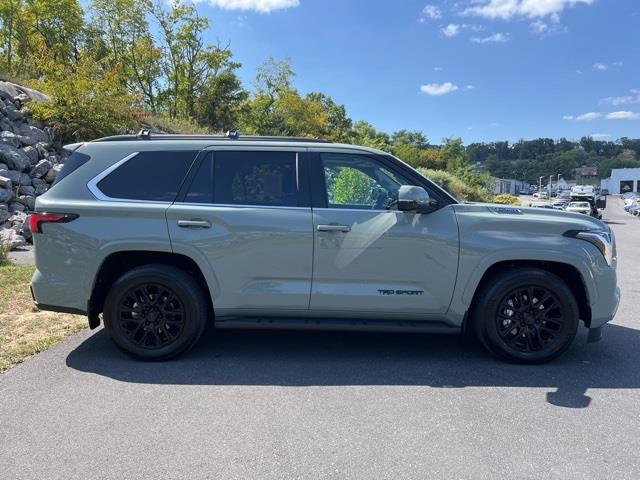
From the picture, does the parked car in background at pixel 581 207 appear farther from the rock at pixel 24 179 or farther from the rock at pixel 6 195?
the rock at pixel 6 195

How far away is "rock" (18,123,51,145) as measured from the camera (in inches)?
475

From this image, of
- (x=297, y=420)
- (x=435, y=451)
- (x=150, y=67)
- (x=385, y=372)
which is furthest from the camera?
(x=150, y=67)

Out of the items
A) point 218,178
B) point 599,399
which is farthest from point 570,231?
point 218,178

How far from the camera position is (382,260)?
14.1ft

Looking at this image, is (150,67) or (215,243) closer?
Answer: (215,243)

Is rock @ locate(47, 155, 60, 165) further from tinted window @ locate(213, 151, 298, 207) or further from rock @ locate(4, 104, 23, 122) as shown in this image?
tinted window @ locate(213, 151, 298, 207)

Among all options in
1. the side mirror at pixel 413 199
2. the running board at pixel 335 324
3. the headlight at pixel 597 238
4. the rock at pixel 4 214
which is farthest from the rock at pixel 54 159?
the headlight at pixel 597 238

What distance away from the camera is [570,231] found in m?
4.37

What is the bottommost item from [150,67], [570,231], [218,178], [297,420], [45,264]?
[297,420]

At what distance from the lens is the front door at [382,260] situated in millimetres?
4297

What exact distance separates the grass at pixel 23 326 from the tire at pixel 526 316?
4.12 metres

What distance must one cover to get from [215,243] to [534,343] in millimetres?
2975

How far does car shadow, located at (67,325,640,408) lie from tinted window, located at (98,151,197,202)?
4.92ft

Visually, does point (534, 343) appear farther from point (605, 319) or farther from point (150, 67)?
point (150, 67)
